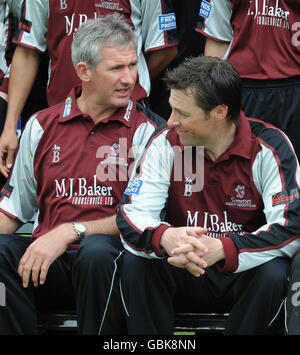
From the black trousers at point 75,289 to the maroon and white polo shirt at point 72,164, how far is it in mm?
263

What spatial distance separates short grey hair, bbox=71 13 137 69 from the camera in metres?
3.73

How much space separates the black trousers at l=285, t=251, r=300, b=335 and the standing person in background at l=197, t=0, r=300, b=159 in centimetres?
100

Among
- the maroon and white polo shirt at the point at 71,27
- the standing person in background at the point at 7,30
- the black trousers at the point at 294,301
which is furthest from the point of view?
the standing person in background at the point at 7,30

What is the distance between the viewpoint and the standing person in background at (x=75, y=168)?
3412 millimetres

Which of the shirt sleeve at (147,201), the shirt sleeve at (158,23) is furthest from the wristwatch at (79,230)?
the shirt sleeve at (158,23)

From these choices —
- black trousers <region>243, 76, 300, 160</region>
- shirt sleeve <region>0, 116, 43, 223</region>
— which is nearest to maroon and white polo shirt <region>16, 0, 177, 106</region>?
shirt sleeve <region>0, 116, 43, 223</region>

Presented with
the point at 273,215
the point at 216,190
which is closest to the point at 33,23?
the point at 216,190

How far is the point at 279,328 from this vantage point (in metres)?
3.21

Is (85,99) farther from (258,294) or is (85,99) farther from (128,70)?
(258,294)

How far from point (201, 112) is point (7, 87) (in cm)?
146

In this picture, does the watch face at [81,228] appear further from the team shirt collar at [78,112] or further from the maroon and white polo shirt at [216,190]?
the team shirt collar at [78,112]

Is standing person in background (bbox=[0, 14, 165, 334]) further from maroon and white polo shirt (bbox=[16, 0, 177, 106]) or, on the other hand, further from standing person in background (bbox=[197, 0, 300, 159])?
standing person in background (bbox=[197, 0, 300, 159])
